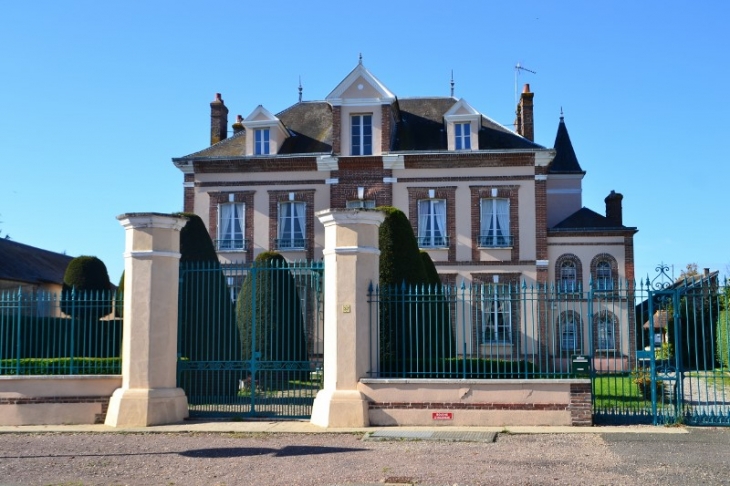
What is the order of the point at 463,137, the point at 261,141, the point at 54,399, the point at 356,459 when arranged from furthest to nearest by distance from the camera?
the point at 261,141
the point at 463,137
the point at 54,399
the point at 356,459

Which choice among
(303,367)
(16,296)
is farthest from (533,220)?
(16,296)

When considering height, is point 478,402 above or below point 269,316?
below

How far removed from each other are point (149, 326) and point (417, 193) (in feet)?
55.1

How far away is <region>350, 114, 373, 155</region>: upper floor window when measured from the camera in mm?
28391

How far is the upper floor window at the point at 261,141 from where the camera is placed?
28.9m

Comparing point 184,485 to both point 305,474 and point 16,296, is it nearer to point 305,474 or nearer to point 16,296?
point 305,474

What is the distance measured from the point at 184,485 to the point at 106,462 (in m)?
1.75

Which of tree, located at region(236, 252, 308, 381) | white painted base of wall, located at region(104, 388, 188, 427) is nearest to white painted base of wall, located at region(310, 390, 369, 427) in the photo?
white painted base of wall, located at region(104, 388, 188, 427)

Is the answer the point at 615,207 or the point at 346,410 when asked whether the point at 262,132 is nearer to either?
the point at 615,207

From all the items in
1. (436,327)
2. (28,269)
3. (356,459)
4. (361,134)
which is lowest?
(356,459)

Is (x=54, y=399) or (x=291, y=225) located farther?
(x=291, y=225)

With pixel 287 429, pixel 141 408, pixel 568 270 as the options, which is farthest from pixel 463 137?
pixel 141 408

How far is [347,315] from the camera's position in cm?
1199

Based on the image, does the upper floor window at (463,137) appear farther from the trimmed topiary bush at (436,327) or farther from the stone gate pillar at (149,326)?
the stone gate pillar at (149,326)
